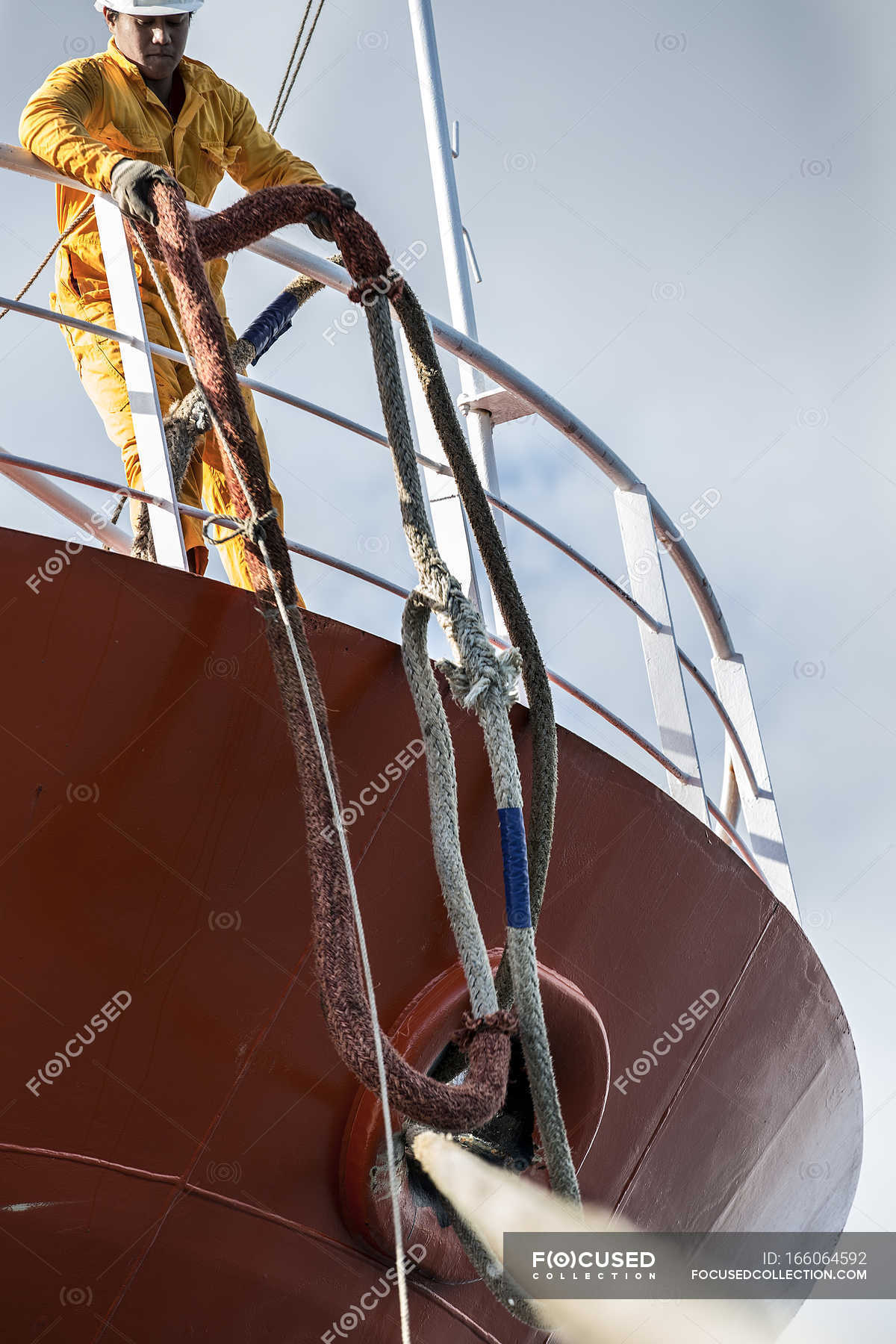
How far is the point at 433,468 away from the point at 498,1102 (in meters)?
1.56

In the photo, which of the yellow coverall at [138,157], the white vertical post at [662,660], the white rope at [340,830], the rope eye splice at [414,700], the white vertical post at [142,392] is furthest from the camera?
the white vertical post at [662,660]

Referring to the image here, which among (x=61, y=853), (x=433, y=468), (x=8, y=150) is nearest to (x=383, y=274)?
(x=433, y=468)

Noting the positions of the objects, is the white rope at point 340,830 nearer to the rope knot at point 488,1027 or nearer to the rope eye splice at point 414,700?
the rope eye splice at point 414,700

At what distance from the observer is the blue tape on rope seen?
3.25 m

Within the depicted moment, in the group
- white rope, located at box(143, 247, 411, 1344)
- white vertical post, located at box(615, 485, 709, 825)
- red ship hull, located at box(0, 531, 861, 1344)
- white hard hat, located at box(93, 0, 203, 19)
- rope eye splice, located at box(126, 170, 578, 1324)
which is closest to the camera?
white rope, located at box(143, 247, 411, 1344)

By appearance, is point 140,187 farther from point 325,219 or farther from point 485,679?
point 485,679

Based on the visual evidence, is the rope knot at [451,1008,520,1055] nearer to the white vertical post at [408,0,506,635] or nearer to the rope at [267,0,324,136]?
the white vertical post at [408,0,506,635]

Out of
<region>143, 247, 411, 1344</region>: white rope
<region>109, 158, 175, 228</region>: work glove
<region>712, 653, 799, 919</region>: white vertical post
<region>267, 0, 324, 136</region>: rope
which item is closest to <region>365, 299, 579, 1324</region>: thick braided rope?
<region>143, 247, 411, 1344</region>: white rope

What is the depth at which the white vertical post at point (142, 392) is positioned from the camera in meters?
2.53

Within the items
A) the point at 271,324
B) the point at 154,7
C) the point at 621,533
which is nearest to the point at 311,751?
the point at 271,324

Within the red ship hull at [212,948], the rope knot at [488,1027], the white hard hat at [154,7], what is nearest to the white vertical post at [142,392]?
the red ship hull at [212,948]

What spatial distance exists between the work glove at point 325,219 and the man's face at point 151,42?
1.79m

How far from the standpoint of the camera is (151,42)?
157 inches

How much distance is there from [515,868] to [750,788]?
6.24 feet
